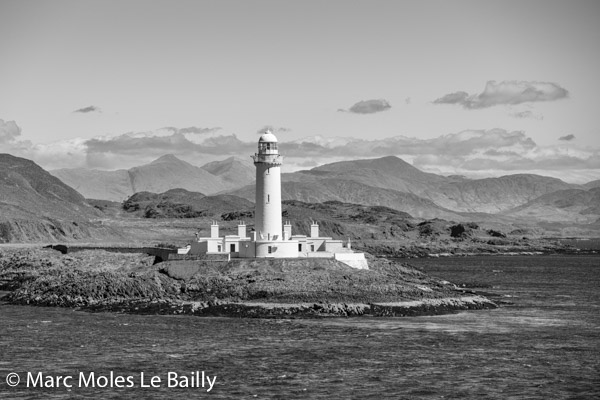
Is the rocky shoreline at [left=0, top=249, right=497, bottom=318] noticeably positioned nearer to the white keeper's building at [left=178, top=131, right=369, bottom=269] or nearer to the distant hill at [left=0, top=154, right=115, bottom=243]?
the white keeper's building at [left=178, top=131, right=369, bottom=269]

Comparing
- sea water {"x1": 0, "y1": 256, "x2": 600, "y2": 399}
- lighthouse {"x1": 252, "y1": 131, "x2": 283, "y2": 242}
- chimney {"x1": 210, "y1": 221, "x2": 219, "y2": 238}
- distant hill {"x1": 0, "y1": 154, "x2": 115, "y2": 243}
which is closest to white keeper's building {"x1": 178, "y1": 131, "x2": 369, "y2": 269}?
lighthouse {"x1": 252, "y1": 131, "x2": 283, "y2": 242}

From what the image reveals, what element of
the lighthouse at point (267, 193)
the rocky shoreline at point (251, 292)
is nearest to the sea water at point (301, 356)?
the rocky shoreline at point (251, 292)

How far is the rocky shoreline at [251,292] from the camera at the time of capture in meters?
59.5

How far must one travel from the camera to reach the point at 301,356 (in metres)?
45.4

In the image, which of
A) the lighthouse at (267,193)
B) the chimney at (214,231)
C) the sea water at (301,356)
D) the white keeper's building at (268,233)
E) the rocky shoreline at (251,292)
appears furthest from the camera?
the chimney at (214,231)

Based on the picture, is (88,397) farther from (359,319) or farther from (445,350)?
(359,319)

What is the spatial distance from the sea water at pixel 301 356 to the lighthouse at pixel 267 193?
41.4 feet

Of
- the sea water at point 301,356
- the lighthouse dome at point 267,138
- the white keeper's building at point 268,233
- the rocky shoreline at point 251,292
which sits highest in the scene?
the lighthouse dome at point 267,138

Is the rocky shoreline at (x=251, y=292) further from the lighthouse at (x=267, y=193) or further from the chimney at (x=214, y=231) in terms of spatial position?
the chimney at (x=214, y=231)

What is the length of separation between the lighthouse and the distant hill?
57317 millimetres

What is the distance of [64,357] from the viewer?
45062 millimetres

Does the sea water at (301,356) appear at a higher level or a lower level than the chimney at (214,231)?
lower

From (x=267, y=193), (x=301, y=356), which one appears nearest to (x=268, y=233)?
(x=267, y=193)

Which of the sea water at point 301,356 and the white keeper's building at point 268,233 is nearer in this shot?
the sea water at point 301,356
